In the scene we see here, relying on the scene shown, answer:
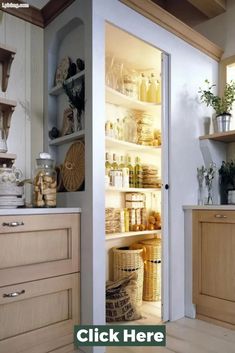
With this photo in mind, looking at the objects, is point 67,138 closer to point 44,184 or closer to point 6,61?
point 44,184

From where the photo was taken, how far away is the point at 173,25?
227 cm

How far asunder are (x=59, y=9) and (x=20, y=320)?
1960mm

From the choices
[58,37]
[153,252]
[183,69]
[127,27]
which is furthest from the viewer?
[153,252]

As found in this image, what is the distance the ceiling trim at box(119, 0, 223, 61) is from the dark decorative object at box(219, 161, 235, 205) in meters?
0.99

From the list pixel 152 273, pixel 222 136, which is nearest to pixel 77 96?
pixel 222 136

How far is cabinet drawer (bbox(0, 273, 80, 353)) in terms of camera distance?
4.83 feet

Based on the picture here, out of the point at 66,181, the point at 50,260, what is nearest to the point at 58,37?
the point at 66,181

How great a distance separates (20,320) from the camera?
1516mm

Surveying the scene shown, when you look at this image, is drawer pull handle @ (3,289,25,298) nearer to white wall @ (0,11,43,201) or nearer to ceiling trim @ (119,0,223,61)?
white wall @ (0,11,43,201)

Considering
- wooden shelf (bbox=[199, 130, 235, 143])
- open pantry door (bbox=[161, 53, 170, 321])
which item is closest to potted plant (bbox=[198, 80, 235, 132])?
wooden shelf (bbox=[199, 130, 235, 143])

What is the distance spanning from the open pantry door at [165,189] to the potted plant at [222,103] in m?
0.43

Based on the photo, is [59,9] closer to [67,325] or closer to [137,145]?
[137,145]

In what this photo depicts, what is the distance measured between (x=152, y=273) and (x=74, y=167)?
4.05ft

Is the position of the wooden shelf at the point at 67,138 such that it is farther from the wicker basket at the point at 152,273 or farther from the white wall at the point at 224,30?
the white wall at the point at 224,30
